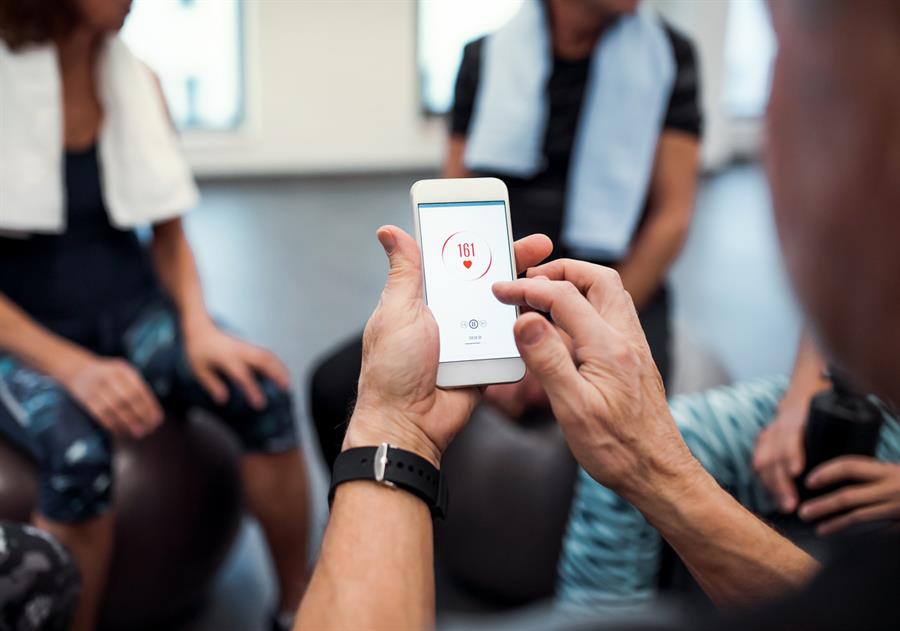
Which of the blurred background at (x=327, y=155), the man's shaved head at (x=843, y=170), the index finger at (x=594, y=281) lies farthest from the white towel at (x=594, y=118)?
the blurred background at (x=327, y=155)

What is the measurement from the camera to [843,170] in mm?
367

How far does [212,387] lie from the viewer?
127 cm

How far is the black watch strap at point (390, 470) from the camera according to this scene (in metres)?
0.62

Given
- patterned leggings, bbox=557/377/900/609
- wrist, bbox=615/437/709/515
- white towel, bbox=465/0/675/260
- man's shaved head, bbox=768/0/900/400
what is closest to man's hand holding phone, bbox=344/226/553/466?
wrist, bbox=615/437/709/515

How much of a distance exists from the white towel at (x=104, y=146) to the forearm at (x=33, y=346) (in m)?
0.12

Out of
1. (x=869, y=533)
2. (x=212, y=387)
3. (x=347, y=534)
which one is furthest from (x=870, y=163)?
(x=212, y=387)

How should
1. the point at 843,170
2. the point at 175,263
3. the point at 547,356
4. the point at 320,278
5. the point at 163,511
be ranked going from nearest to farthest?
the point at 843,170 < the point at 547,356 < the point at 163,511 < the point at 175,263 < the point at 320,278

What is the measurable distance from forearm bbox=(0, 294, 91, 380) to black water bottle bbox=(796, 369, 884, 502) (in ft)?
3.03

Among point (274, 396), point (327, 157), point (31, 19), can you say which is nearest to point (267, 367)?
point (274, 396)

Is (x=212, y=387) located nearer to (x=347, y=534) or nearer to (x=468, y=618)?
(x=468, y=618)

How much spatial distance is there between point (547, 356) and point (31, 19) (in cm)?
94

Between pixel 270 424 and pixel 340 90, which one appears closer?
pixel 270 424

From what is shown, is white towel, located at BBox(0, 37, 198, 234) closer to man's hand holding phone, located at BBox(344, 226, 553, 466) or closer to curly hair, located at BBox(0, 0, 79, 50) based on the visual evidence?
curly hair, located at BBox(0, 0, 79, 50)

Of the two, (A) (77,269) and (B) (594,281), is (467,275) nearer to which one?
(B) (594,281)
